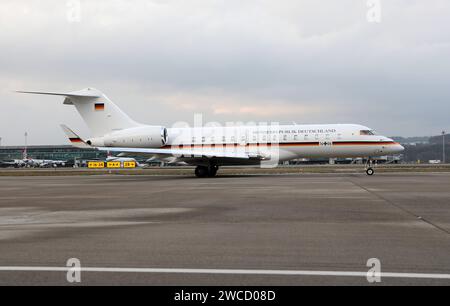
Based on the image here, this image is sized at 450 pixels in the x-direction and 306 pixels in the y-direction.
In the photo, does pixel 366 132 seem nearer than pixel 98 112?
Yes

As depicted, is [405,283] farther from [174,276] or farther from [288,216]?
[288,216]

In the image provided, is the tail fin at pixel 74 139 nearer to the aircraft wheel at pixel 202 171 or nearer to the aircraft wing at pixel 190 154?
the aircraft wing at pixel 190 154

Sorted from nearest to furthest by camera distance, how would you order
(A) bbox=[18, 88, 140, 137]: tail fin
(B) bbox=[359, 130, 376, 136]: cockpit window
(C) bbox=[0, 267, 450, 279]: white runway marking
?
1. (C) bbox=[0, 267, 450, 279]: white runway marking
2. (B) bbox=[359, 130, 376, 136]: cockpit window
3. (A) bbox=[18, 88, 140, 137]: tail fin

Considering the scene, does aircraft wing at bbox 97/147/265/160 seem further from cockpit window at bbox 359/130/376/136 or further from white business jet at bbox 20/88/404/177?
cockpit window at bbox 359/130/376/136

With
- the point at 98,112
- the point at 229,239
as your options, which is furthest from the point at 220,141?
the point at 229,239

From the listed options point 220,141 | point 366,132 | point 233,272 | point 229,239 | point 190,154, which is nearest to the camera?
point 233,272

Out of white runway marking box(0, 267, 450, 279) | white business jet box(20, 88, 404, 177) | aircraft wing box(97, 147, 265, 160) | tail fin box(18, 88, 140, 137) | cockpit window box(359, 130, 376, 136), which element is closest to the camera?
white runway marking box(0, 267, 450, 279)

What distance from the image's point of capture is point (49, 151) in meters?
136

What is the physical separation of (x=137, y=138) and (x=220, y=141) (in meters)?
6.07

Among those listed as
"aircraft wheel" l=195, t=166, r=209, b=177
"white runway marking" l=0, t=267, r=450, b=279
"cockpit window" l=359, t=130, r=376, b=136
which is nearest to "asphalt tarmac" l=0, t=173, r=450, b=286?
"white runway marking" l=0, t=267, r=450, b=279

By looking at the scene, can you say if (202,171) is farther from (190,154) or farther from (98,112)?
(98,112)

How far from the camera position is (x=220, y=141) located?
107 feet

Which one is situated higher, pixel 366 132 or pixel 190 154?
pixel 366 132

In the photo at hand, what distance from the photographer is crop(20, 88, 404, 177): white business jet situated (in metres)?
31.1
